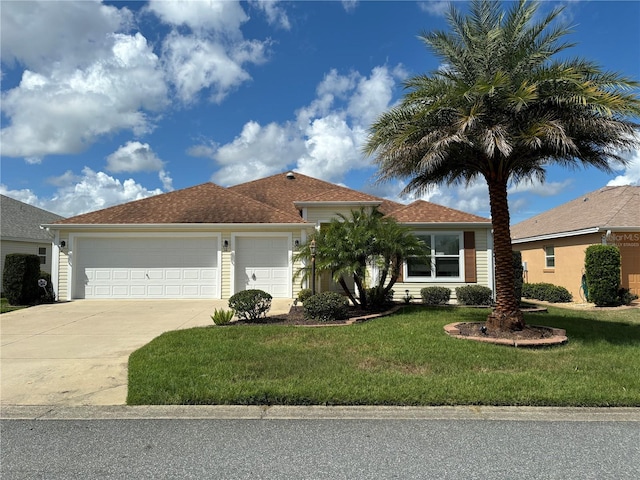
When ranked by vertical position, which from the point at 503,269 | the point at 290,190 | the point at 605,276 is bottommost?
the point at 605,276

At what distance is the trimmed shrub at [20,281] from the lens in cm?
1349

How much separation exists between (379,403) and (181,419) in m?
2.28

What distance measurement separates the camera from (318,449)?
151 inches

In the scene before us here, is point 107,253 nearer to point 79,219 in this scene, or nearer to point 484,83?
point 79,219

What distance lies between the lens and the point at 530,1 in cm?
820

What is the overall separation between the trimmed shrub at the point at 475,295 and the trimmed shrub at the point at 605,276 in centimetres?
375

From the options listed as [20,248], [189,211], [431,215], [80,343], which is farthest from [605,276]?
[20,248]

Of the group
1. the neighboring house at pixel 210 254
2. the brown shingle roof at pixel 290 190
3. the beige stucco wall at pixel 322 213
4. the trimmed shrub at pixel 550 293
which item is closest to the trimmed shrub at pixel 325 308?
the neighboring house at pixel 210 254

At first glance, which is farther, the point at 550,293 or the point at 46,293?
the point at 550,293

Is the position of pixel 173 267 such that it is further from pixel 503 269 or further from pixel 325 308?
pixel 503 269

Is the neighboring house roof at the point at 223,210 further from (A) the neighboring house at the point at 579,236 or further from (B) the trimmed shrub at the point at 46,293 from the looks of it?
(A) the neighboring house at the point at 579,236

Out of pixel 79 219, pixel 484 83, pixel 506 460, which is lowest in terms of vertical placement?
A: pixel 506 460

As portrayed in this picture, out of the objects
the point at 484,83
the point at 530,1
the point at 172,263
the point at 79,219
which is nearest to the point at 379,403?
the point at 484,83

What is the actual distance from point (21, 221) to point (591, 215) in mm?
27340
